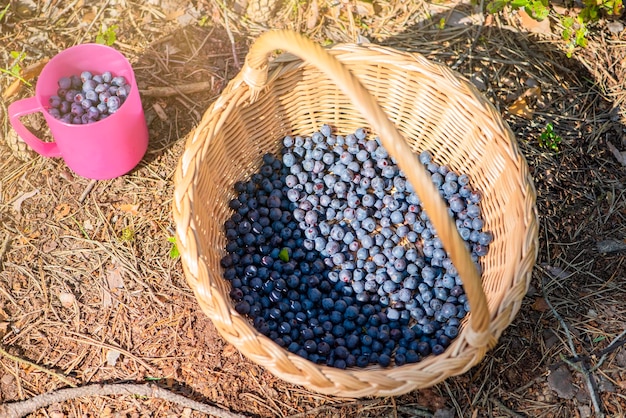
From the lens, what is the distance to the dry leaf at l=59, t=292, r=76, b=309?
3.39 m

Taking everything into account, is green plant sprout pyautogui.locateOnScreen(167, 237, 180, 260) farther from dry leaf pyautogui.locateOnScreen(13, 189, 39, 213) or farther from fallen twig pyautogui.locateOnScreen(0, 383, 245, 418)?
dry leaf pyautogui.locateOnScreen(13, 189, 39, 213)

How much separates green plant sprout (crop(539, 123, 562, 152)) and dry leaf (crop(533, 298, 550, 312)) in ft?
3.14

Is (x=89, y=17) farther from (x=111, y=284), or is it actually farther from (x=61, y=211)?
(x=111, y=284)

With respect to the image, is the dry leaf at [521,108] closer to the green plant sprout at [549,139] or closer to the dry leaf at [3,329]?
the green plant sprout at [549,139]

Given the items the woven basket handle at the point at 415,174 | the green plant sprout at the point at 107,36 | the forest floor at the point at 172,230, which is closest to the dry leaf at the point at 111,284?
the forest floor at the point at 172,230

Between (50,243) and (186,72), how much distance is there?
1330 mm

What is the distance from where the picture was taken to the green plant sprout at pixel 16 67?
3.77 metres

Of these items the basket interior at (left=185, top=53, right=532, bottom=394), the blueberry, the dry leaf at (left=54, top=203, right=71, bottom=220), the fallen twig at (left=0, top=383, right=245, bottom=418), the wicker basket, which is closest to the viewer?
the wicker basket

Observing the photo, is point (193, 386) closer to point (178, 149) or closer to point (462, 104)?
point (178, 149)

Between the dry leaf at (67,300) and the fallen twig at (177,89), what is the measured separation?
1287 millimetres

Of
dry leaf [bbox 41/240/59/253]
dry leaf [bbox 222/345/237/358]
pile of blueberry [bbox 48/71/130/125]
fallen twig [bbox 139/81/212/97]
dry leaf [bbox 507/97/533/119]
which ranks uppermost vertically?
pile of blueberry [bbox 48/71/130/125]

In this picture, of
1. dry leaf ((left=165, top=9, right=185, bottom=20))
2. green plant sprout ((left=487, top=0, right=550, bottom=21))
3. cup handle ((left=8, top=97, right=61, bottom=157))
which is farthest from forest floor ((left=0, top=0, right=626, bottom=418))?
green plant sprout ((left=487, top=0, right=550, bottom=21))

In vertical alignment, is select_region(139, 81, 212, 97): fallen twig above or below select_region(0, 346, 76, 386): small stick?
above

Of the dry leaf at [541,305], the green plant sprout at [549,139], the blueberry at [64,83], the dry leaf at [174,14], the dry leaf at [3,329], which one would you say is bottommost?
the dry leaf at [3,329]
